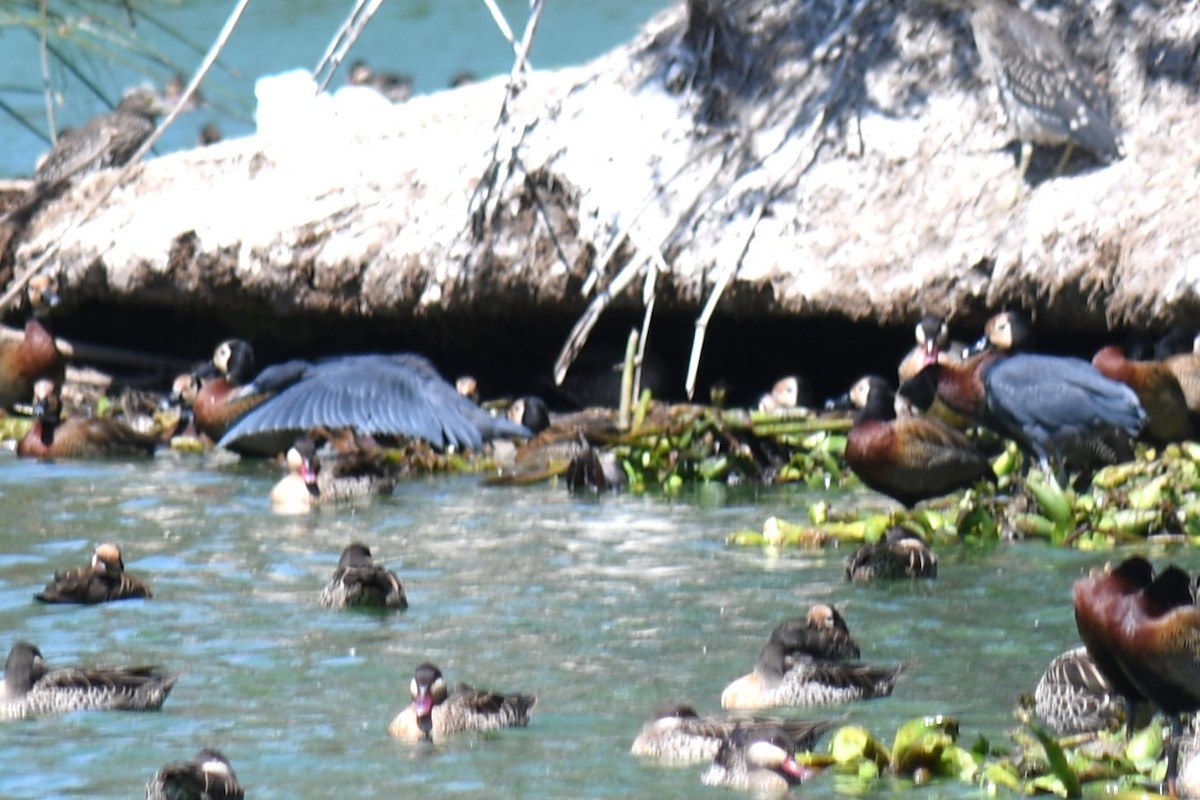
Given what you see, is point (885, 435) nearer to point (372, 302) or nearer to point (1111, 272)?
→ point (1111, 272)

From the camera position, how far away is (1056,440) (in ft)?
32.4

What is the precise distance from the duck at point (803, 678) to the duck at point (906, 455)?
2935 millimetres

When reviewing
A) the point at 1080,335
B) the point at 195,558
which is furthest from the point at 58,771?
the point at 1080,335

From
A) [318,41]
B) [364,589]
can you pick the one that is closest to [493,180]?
[364,589]

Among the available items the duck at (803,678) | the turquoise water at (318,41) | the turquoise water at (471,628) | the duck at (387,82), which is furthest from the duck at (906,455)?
the turquoise water at (318,41)

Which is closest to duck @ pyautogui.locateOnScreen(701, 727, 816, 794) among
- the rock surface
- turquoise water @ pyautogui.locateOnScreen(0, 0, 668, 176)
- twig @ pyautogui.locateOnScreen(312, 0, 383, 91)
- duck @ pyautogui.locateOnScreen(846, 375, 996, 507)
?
duck @ pyautogui.locateOnScreen(846, 375, 996, 507)

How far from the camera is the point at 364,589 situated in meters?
7.81

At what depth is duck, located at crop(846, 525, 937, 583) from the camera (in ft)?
26.9

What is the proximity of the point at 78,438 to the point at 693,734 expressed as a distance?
23.7 ft

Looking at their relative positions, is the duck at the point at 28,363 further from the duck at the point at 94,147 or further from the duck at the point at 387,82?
the duck at the point at 387,82

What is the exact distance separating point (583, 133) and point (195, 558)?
4.28m

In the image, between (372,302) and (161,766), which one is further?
(372,302)

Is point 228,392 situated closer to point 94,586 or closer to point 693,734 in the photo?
point 94,586

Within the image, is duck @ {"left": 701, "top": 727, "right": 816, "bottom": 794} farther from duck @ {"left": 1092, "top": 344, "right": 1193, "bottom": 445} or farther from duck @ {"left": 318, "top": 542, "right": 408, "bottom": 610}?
duck @ {"left": 1092, "top": 344, "right": 1193, "bottom": 445}
